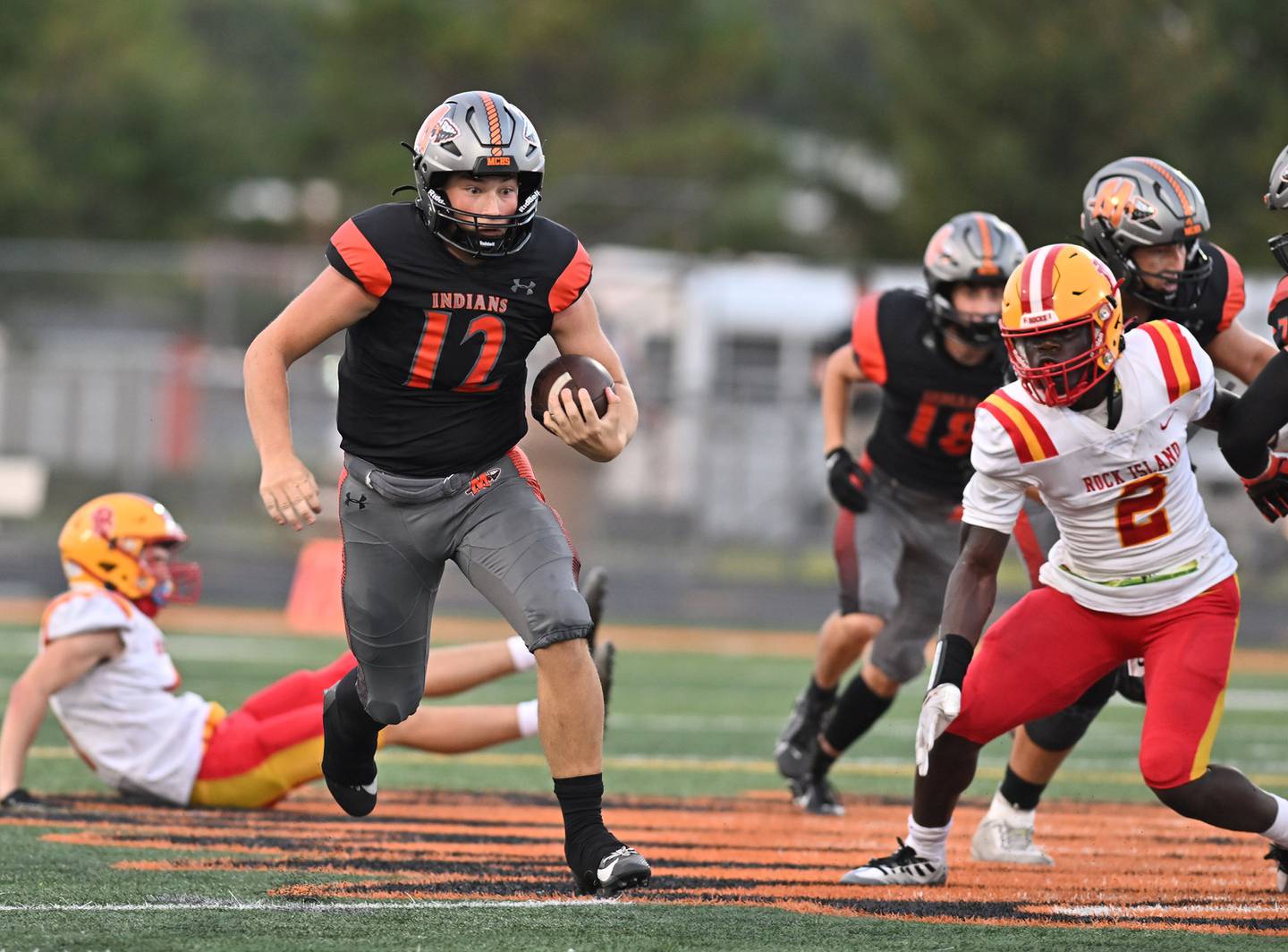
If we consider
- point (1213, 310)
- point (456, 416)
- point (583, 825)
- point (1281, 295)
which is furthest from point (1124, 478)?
point (456, 416)

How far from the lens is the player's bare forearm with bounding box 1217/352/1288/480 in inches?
182

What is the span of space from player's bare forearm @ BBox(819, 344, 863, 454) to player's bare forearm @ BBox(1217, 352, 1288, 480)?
7.28ft

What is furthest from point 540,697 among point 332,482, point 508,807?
point 332,482

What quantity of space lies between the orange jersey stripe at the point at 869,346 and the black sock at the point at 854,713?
1.06 meters

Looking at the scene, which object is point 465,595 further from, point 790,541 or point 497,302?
point 497,302

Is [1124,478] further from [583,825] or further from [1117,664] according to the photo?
[583,825]

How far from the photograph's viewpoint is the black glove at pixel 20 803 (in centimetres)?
574

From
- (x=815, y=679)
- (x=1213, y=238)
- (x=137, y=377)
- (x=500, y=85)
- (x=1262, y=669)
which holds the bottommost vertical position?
(x=1262, y=669)

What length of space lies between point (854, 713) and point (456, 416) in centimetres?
230

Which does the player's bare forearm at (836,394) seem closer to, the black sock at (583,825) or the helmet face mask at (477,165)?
the helmet face mask at (477,165)

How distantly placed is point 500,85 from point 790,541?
655 inches

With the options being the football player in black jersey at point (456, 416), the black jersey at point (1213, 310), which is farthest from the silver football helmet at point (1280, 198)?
the football player in black jersey at point (456, 416)

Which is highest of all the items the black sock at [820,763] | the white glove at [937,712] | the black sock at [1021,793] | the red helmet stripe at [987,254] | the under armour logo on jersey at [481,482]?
the red helmet stripe at [987,254]

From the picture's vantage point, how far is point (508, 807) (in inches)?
249
